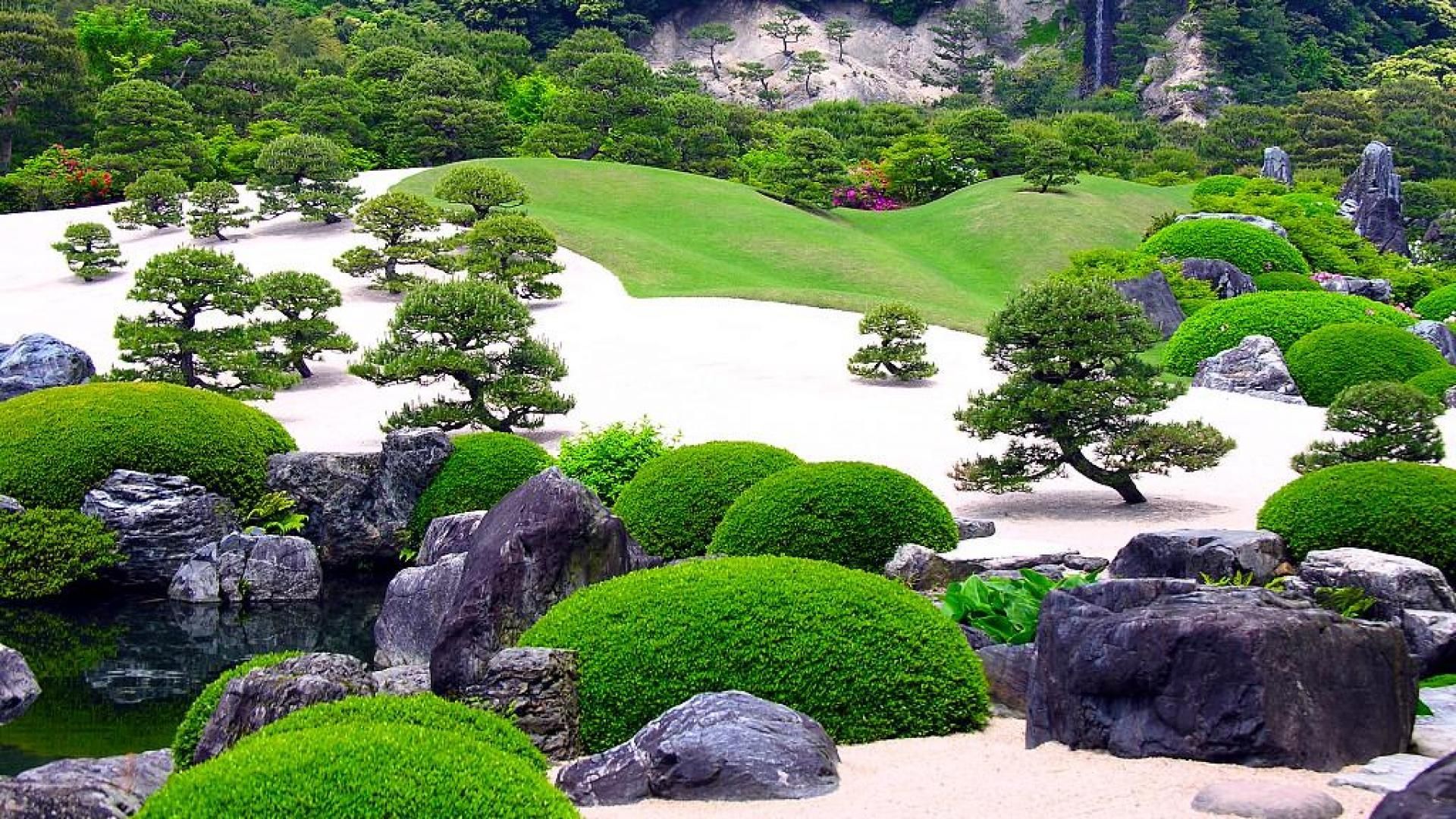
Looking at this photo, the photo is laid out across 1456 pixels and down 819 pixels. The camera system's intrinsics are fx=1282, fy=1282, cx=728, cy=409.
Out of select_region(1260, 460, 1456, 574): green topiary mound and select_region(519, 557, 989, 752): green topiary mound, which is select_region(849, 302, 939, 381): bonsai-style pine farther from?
select_region(519, 557, 989, 752): green topiary mound

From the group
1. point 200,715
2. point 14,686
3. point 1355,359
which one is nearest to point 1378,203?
point 1355,359

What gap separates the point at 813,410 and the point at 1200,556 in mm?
10941

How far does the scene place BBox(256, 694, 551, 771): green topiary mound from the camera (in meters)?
5.51

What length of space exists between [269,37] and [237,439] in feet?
158

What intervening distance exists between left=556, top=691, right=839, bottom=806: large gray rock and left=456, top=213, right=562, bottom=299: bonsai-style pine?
2343 centimetres

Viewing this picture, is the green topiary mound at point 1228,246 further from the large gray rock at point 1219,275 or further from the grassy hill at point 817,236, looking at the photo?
the grassy hill at point 817,236

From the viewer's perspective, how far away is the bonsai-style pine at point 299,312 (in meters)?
23.0

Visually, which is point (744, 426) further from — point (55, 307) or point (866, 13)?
point (866, 13)

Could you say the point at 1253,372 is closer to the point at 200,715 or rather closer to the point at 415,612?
the point at 415,612

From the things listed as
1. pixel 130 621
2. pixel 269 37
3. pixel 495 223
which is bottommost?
pixel 130 621

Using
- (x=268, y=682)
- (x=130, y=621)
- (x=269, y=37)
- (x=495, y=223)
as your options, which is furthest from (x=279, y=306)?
(x=269, y=37)

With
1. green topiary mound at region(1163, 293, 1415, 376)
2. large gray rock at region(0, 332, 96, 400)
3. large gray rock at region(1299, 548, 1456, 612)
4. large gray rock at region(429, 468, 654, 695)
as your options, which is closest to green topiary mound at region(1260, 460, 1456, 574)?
large gray rock at region(1299, 548, 1456, 612)

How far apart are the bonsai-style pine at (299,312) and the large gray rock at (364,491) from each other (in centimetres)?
794

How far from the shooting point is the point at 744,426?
19297 millimetres
